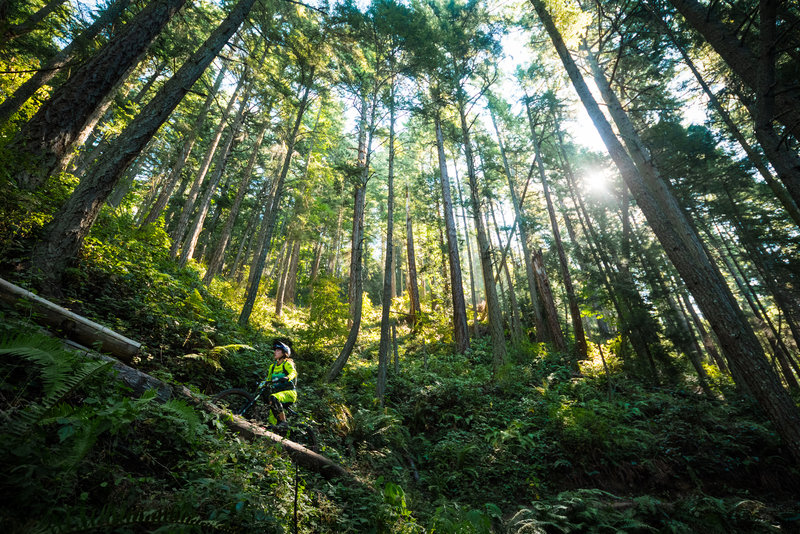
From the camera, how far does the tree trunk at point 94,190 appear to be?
15.1ft

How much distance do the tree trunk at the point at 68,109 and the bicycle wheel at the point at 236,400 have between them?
4989 mm

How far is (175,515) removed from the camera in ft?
5.74

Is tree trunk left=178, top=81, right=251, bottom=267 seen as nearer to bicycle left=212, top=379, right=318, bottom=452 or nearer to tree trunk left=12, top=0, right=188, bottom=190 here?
tree trunk left=12, top=0, right=188, bottom=190

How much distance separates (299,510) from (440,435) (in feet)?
16.5

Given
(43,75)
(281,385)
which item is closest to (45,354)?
(281,385)

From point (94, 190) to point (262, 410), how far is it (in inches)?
188

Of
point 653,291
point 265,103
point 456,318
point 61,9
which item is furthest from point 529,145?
point 61,9

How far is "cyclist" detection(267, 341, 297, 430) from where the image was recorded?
5.25m

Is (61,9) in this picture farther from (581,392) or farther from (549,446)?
(581,392)

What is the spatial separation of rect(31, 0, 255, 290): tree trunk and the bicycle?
3.16 m

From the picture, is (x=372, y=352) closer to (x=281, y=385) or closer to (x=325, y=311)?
(x=325, y=311)

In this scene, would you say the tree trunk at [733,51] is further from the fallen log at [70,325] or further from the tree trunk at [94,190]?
the fallen log at [70,325]

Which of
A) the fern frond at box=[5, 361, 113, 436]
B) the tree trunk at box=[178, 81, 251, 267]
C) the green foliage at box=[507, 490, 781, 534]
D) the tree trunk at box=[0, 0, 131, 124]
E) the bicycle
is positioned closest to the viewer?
the fern frond at box=[5, 361, 113, 436]

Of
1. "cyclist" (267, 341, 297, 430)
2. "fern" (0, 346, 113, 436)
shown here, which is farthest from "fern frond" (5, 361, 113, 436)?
"cyclist" (267, 341, 297, 430)
